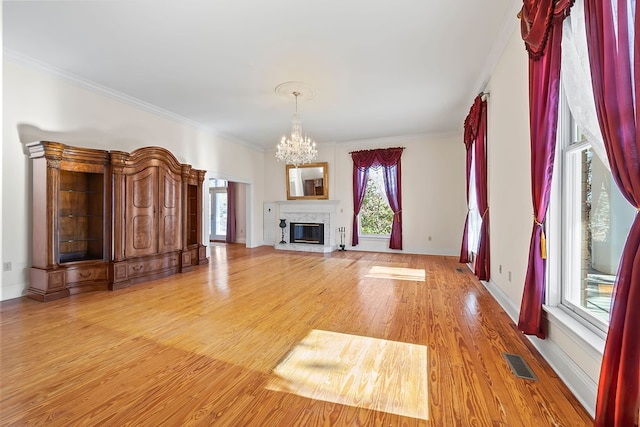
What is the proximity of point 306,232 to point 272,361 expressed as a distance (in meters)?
6.34

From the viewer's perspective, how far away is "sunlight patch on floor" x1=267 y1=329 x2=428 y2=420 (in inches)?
72.8

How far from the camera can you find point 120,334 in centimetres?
274

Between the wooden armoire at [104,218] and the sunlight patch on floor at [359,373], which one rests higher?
the wooden armoire at [104,218]

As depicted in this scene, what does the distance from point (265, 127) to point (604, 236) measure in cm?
614

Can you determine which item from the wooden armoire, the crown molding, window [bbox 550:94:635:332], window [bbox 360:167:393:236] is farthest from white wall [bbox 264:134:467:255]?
window [bbox 550:94:635:332]

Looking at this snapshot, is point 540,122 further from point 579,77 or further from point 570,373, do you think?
point 570,373

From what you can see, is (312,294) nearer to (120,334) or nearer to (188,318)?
(188,318)

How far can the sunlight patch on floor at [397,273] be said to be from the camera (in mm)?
4914

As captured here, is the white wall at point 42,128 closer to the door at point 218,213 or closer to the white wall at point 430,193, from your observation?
the door at point 218,213

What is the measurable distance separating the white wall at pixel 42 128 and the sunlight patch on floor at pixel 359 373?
3933mm

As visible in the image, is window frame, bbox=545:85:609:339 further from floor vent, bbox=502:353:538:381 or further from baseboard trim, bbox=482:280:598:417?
floor vent, bbox=502:353:538:381

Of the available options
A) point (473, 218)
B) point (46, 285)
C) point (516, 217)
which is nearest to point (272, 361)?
point (516, 217)

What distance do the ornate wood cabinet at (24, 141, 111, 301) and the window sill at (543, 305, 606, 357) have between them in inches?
203

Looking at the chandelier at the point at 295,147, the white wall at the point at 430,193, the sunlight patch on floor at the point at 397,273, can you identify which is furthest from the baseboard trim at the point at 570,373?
the white wall at the point at 430,193
